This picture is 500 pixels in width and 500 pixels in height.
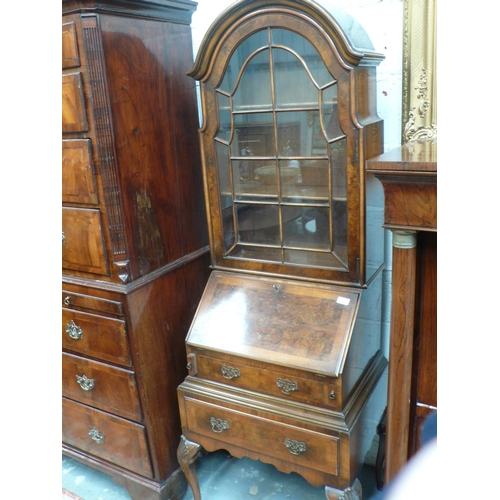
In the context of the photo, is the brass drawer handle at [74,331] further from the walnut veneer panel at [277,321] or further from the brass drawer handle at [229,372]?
the brass drawer handle at [229,372]

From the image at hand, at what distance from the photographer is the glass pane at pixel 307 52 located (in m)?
1.34

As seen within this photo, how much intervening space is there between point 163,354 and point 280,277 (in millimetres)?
528

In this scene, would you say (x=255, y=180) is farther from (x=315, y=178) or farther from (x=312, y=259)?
(x=312, y=259)

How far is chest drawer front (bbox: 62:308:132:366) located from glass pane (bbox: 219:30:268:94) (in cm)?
84

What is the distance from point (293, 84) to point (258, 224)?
456 mm

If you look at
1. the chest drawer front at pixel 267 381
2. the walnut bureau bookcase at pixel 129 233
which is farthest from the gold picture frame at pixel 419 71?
the chest drawer front at pixel 267 381

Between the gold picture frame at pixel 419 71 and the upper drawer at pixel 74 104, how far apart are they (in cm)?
101

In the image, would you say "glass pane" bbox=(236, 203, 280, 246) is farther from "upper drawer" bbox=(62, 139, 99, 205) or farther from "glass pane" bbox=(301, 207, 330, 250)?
"upper drawer" bbox=(62, 139, 99, 205)

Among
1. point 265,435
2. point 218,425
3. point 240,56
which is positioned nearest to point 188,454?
point 218,425

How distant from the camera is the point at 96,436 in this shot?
1806 millimetres

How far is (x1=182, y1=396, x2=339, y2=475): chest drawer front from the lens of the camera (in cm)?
136

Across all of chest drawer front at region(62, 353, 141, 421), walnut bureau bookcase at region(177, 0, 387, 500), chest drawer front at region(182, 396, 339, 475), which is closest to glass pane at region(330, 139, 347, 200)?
walnut bureau bookcase at region(177, 0, 387, 500)
